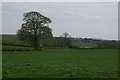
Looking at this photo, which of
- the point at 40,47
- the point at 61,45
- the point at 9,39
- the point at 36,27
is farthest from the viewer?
the point at 61,45

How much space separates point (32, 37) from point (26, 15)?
6859mm

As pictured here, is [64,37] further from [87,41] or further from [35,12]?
[35,12]

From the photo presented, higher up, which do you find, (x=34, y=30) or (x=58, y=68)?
(x=34, y=30)

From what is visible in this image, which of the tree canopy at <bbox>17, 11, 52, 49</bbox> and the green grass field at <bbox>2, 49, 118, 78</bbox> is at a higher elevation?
the tree canopy at <bbox>17, 11, 52, 49</bbox>

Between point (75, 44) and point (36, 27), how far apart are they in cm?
3224

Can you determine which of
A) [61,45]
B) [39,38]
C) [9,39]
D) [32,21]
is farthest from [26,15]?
[61,45]

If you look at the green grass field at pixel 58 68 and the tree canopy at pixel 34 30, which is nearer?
the green grass field at pixel 58 68

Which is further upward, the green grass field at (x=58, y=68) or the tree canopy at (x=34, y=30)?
the tree canopy at (x=34, y=30)

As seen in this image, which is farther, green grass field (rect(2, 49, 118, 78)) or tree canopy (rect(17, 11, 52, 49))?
tree canopy (rect(17, 11, 52, 49))

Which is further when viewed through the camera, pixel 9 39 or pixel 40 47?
pixel 9 39

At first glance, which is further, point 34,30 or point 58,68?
point 34,30

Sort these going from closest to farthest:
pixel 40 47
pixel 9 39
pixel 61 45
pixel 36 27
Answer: pixel 36 27
pixel 40 47
pixel 9 39
pixel 61 45

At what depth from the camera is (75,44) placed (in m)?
100

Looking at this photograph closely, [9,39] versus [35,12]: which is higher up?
[35,12]
